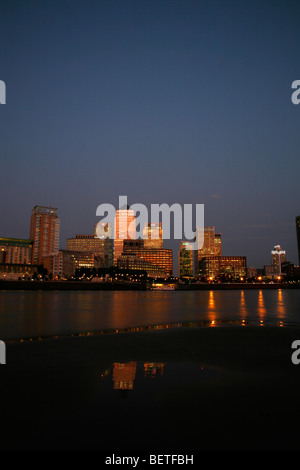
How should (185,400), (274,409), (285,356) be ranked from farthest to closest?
1. (285,356)
2. (185,400)
3. (274,409)

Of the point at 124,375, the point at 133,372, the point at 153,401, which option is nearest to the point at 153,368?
the point at 133,372

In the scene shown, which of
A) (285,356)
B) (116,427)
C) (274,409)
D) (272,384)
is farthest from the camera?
(285,356)

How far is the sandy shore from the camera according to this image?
14.5 ft

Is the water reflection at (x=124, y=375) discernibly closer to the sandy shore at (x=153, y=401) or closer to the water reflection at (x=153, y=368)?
the sandy shore at (x=153, y=401)

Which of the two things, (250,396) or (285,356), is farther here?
(285,356)

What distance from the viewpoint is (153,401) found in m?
5.85

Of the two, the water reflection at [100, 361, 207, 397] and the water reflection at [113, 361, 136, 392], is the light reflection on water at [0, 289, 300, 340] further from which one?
the water reflection at [100, 361, 207, 397]

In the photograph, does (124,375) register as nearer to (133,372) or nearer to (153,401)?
(133,372)

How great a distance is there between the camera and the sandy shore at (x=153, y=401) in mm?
4426

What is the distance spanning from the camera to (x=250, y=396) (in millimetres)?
6133

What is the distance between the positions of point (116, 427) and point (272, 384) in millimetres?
3779
